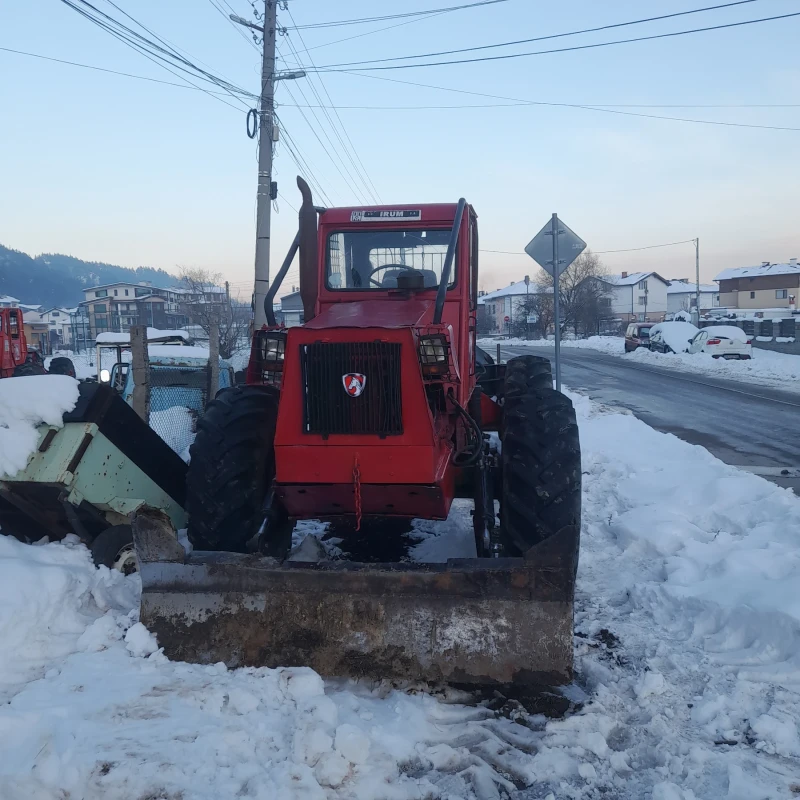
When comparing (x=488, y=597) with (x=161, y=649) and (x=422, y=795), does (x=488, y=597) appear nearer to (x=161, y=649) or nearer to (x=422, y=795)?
(x=422, y=795)

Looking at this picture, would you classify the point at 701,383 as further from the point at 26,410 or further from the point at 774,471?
the point at 26,410

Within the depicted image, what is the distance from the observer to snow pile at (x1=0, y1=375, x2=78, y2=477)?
15.8 ft

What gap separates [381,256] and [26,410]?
9.10ft

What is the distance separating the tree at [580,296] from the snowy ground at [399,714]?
209 feet

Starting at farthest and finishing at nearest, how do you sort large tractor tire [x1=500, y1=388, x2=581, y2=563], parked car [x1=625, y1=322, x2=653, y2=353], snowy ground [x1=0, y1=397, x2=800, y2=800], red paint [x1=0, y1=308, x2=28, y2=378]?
parked car [x1=625, y1=322, x2=653, y2=353], red paint [x1=0, y1=308, x2=28, y2=378], large tractor tire [x1=500, y1=388, x2=581, y2=563], snowy ground [x1=0, y1=397, x2=800, y2=800]

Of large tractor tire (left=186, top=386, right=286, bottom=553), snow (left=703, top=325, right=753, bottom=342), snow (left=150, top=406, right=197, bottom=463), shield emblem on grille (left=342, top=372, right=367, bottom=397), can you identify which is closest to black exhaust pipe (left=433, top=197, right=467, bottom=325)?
shield emblem on grille (left=342, top=372, right=367, bottom=397)

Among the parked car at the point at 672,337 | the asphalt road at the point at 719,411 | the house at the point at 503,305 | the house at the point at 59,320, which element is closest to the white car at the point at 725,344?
the parked car at the point at 672,337

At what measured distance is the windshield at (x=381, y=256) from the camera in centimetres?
546

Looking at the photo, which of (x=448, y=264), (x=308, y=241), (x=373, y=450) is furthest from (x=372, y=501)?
(x=308, y=241)

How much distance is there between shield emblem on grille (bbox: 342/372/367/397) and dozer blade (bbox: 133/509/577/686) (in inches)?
37.8

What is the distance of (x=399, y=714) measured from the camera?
3.44 meters

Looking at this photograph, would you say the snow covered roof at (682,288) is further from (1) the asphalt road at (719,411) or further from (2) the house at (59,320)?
(1) the asphalt road at (719,411)

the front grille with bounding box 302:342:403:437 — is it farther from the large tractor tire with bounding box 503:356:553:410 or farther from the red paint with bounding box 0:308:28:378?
the red paint with bounding box 0:308:28:378

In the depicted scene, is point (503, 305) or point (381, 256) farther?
point (503, 305)
